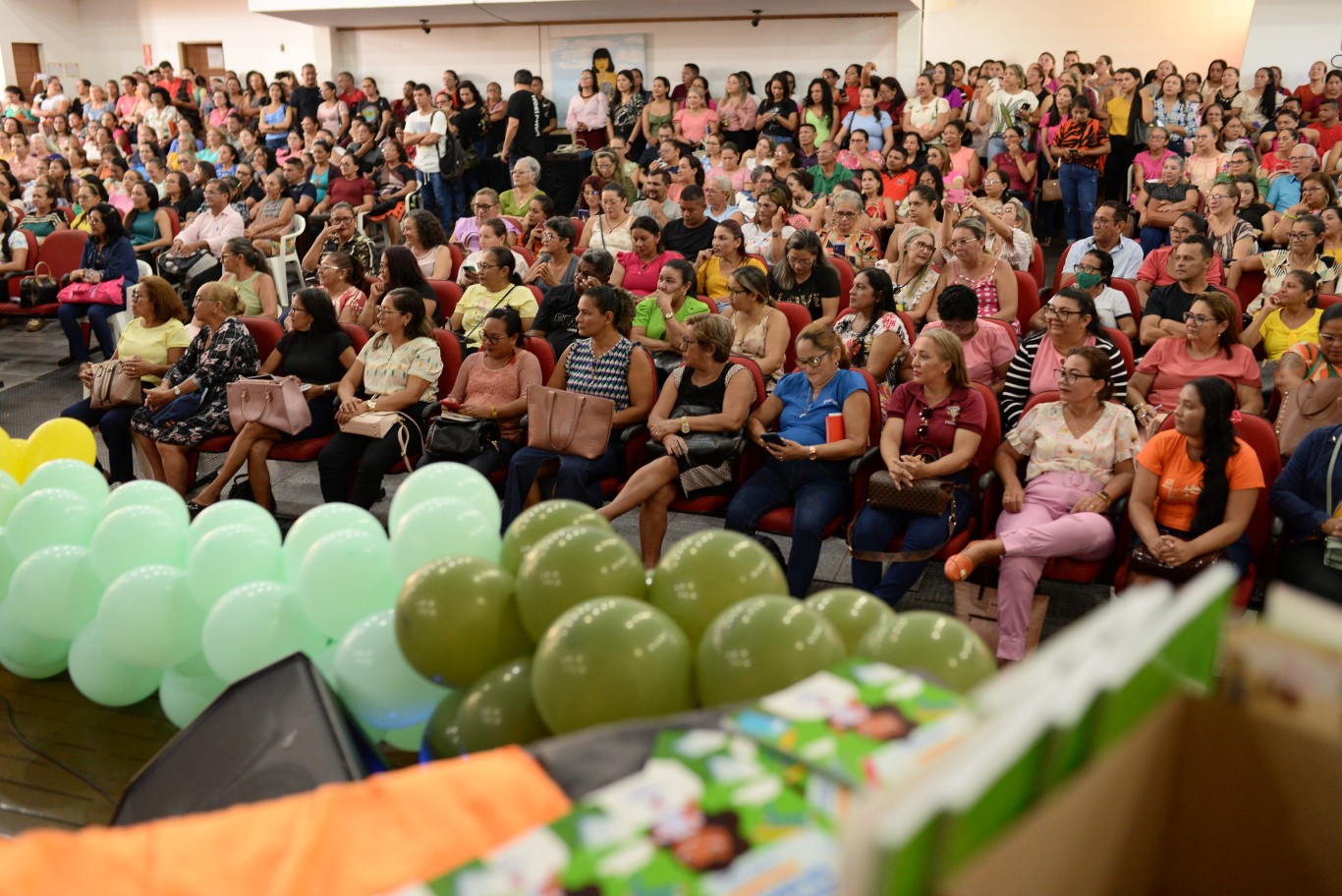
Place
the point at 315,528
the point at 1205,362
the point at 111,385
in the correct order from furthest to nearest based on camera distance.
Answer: the point at 111,385 → the point at 1205,362 → the point at 315,528

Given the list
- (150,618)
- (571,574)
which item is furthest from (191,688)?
(571,574)

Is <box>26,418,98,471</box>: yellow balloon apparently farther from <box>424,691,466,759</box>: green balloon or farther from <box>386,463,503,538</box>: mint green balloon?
<box>424,691,466,759</box>: green balloon

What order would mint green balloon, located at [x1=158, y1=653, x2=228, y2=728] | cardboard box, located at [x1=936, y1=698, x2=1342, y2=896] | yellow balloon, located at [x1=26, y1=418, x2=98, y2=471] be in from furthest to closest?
1. yellow balloon, located at [x1=26, y1=418, x2=98, y2=471]
2. mint green balloon, located at [x1=158, y1=653, x2=228, y2=728]
3. cardboard box, located at [x1=936, y1=698, x2=1342, y2=896]

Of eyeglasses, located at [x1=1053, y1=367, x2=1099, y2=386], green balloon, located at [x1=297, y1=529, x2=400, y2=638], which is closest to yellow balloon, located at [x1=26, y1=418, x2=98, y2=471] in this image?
green balloon, located at [x1=297, y1=529, x2=400, y2=638]

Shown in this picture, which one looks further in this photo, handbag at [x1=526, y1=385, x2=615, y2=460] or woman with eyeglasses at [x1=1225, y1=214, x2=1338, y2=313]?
woman with eyeglasses at [x1=1225, y1=214, x2=1338, y2=313]

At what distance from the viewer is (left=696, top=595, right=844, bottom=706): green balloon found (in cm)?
155

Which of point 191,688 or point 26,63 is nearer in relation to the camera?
point 191,688

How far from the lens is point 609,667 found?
158 cm

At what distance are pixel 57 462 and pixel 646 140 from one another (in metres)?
7.75

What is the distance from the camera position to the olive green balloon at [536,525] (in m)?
2.17

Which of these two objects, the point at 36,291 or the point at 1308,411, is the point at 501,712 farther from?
the point at 36,291

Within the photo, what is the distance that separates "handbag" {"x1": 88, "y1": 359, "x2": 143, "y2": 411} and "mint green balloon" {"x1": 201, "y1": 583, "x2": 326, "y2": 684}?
112 inches

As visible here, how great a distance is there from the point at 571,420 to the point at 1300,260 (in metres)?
3.56

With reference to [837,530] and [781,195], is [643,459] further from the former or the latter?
[781,195]
